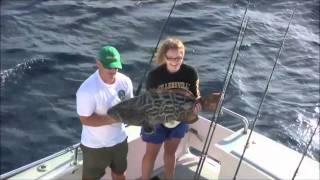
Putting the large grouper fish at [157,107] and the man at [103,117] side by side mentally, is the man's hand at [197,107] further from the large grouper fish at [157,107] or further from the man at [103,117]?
the man at [103,117]

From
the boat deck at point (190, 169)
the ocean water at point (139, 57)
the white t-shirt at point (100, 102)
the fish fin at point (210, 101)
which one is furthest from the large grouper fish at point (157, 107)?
the ocean water at point (139, 57)

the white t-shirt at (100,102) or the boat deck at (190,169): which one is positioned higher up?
the white t-shirt at (100,102)

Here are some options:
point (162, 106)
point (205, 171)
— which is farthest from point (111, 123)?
point (205, 171)

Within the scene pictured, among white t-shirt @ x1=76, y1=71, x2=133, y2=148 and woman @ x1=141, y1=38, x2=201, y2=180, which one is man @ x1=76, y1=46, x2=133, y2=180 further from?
woman @ x1=141, y1=38, x2=201, y2=180

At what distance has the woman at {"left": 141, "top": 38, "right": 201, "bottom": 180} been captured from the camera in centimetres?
450

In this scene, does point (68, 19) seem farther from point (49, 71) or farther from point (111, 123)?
point (111, 123)

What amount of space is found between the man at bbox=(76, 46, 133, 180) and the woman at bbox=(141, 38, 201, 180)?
0.30 metres

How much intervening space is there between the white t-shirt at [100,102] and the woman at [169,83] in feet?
0.90

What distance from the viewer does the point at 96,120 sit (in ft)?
13.7

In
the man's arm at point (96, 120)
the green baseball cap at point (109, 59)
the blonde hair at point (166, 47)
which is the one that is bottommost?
the man's arm at point (96, 120)

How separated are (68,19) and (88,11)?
2.23 ft

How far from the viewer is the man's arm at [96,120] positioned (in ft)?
13.7

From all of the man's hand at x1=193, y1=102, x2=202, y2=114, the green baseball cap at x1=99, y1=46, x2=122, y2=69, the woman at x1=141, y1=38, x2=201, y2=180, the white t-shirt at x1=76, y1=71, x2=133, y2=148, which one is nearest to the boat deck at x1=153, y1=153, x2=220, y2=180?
the woman at x1=141, y1=38, x2=201, y2=180

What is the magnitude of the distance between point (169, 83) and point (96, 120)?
797 mm
